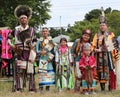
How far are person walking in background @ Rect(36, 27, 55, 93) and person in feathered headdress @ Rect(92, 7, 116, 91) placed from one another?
998 millimetres

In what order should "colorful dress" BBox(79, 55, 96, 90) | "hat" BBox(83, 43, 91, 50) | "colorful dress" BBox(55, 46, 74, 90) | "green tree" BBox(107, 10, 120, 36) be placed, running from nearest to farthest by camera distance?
"colorful dress" BBox(79, 55, 96, 90), "hat" BBox(83, 43, 91, 50), "colorful dress" BBox(55, 46, 74, 90), "green tree" BBox(107, 10, 120, 36)

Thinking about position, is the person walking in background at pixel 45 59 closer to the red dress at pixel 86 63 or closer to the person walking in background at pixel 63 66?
the person walking in background at pixel 63 66

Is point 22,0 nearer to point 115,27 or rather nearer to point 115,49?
point 115,49

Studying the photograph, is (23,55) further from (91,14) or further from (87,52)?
(91,14)

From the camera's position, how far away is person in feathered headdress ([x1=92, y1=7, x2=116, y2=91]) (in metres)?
9.98

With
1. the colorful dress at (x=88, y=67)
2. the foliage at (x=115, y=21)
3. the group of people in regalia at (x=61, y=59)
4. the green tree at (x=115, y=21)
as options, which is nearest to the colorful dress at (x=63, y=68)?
the group of people in regalia at (x=61, y=59)

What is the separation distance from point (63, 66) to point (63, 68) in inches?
1.8

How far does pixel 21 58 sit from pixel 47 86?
35.3 inches

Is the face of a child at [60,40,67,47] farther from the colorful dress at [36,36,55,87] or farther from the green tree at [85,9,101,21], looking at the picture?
the green tree at [85,9,101,21]

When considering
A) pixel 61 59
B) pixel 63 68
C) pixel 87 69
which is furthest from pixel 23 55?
pixel 87 69

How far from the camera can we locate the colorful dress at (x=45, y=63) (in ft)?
32.3

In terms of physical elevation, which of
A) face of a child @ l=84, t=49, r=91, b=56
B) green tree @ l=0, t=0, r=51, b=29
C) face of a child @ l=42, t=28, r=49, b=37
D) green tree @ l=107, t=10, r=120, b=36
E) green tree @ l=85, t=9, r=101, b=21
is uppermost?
green tree @ l=85, t=9, r=101, b=21

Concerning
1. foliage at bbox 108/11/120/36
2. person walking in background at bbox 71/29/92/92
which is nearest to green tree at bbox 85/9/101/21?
foliage at bbox 108/11/120/36

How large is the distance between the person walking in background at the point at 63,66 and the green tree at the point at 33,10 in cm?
1708
